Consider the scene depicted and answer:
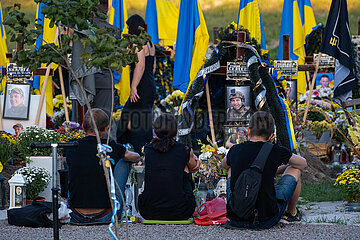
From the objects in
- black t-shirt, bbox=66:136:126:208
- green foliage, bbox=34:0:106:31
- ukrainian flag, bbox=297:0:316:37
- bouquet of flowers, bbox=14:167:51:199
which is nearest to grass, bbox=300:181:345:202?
black t-shirt, bbox=66:136:126:208

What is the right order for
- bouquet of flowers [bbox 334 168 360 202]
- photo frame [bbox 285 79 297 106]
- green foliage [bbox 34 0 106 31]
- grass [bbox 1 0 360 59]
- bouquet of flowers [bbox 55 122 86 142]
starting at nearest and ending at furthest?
1. green foliage [bbox 34 0 106 31]
2. bouquet of flowers [bbox 334 168 360 202]
3. bouquet of flowers [bbox 55 122 86 142]
4. photo frame [bbox 285 79 297 106]
5. grass [bbox 1 0 360 59]

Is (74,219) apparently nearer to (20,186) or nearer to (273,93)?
(20,186)

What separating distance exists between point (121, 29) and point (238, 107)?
142 inches

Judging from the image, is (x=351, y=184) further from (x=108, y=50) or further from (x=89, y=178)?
(x=108, y=50)

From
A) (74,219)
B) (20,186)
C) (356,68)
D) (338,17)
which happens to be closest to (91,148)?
(74,219)

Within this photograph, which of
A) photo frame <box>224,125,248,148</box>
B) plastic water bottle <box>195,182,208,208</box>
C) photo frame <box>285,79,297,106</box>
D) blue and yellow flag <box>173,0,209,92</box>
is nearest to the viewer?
plastic water bottle <box>195,182,208,208</box>

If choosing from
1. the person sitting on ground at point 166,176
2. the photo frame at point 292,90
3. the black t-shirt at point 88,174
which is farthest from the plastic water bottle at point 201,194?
the photo frame at point 292,90

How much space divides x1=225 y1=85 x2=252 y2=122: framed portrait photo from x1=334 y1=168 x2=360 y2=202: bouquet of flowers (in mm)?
2023

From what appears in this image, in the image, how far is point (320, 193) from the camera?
838 centimetres

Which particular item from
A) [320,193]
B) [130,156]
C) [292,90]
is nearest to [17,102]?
[130,156]

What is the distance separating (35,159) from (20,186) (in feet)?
2.13

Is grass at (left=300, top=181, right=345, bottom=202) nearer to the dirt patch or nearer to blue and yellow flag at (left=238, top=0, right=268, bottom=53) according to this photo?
the dirt patch

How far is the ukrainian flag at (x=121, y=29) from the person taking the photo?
11.4 meters

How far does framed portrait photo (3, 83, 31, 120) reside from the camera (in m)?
9.62
